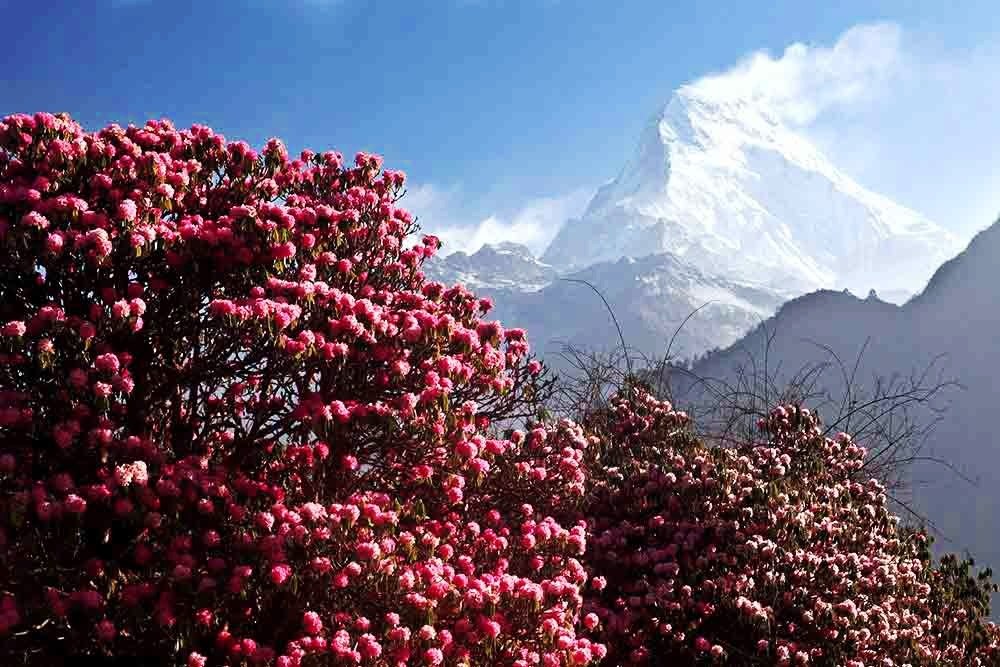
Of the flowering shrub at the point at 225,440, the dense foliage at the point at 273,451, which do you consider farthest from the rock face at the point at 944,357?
the flowering shrub at the point at 225,440

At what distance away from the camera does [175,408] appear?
6.88 m

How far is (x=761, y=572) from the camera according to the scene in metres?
8.60

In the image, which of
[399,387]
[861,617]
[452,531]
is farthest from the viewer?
[861,617]

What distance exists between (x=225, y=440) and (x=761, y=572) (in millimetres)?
5264

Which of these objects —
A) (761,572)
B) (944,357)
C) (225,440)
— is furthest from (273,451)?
(944,357)

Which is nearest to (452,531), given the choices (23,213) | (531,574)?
(531,574)

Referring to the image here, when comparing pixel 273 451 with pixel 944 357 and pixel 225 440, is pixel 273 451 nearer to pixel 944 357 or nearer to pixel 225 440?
pixel 225 440

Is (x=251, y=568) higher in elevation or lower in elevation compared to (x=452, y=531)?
lower

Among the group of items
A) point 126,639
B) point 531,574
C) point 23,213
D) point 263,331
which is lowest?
point 126,639

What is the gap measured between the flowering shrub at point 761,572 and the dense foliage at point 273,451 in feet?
0.17

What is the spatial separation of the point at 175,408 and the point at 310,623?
84.0 inches

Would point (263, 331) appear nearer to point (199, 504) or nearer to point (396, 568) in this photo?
point (199, 504)

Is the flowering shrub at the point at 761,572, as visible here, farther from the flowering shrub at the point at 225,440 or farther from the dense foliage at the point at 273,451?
the flowering shrub at the point at 225,440

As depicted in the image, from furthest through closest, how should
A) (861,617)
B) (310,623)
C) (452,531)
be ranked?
1. (861,617)
2. (452,531)
3. (310,623)
